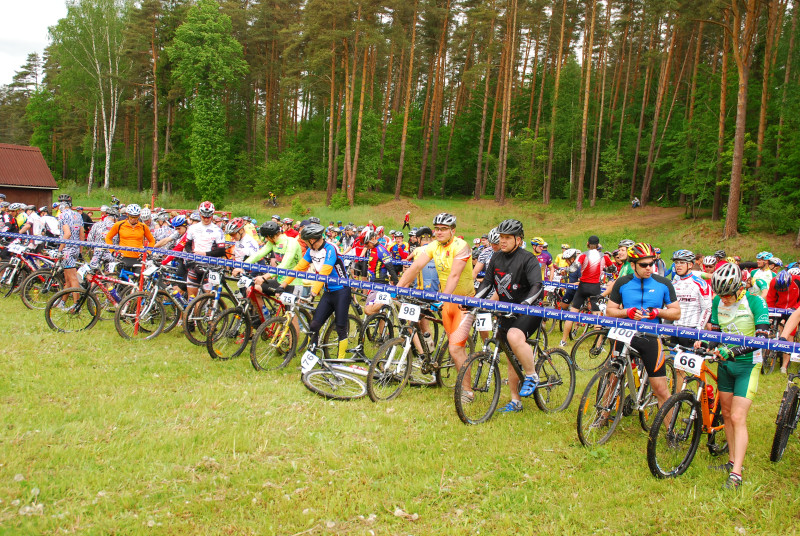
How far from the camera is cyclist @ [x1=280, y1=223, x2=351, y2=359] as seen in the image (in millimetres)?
6609

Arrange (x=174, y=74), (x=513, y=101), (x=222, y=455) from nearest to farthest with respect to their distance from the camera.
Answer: (x=222, y=455) → (x=174, y=74) → (x=513, y=101)

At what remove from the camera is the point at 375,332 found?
817 cm

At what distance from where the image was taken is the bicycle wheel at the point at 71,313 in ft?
26.7

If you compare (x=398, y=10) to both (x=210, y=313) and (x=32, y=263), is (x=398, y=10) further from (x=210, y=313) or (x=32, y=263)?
(x=210, y=313)

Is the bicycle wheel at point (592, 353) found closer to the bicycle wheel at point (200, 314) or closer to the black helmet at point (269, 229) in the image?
the black helmet at point (269, 229)

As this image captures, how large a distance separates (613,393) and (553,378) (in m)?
1.14

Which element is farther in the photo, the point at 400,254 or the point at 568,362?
the point at 400,254

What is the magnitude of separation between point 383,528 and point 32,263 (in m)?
10.4

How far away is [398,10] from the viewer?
3228cm

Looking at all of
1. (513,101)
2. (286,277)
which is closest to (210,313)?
(286,277)

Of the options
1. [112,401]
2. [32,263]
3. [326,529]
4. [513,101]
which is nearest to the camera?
[326,529]

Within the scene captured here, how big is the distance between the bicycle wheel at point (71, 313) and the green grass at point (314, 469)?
71.2 inches

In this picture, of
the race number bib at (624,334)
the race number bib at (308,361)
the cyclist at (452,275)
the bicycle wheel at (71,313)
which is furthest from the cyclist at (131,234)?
the race number bib at (624,334)

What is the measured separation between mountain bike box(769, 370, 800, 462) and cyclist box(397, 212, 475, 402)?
306 cm
